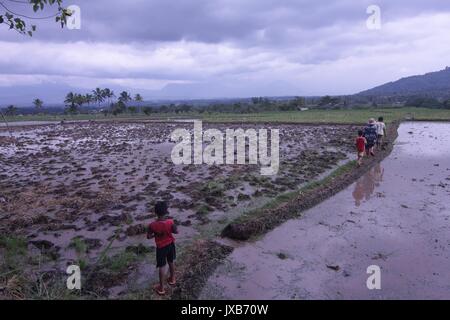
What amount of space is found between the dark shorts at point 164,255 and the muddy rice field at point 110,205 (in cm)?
52

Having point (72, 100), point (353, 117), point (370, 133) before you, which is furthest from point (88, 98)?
point (370, 133)

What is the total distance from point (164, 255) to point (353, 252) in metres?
3.33

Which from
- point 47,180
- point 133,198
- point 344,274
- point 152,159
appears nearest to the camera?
point 344,274

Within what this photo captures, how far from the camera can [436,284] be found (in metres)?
5.11

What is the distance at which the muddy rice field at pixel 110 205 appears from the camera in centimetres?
560

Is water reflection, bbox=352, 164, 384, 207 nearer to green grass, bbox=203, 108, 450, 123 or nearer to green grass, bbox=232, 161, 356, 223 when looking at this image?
green grass, bbox=232, 161, 356, 223

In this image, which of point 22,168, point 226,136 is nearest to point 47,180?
point 22,168

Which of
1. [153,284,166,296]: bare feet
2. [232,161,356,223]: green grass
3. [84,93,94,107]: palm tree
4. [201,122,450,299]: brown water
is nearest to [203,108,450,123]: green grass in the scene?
[232,161,356,223]: green grass

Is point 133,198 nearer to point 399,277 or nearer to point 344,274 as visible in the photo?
point 344,274

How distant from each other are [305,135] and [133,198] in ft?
54.7

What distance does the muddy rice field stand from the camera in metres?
5.60

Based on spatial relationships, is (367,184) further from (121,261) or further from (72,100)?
(72,100)

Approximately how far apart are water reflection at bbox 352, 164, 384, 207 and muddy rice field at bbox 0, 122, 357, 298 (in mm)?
1414

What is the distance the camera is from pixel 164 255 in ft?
16.2
